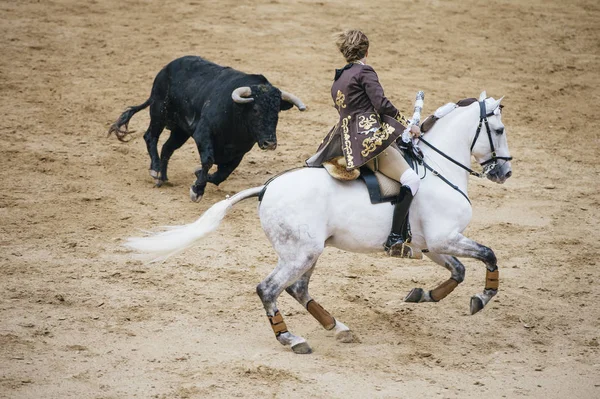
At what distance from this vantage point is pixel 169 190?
11031mm

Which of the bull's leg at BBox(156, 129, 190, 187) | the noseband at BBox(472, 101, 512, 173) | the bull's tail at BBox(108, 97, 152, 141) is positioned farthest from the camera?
the bull's tail at BBox(108, 97, 152, 141)

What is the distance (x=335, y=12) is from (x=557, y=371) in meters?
11.9

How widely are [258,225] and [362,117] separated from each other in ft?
10.8

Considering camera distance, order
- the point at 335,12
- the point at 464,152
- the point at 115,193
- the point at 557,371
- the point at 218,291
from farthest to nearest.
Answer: the point at 335,12 < the point at 115,193 < the point at 218,291 < the point at 464,152 < the point at 557,371

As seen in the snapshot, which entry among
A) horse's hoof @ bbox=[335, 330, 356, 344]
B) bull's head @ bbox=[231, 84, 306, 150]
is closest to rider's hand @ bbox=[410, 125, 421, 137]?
horse's hoof @ bbox=[335, 330, 356, 344]

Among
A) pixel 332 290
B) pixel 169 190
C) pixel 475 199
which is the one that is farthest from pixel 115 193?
pixel 475 199

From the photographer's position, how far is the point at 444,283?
297 inches

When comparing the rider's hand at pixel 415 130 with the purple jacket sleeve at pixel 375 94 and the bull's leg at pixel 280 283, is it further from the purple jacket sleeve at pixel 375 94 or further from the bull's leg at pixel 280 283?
the bull's leg at pixel 280 283

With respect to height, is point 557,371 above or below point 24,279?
above

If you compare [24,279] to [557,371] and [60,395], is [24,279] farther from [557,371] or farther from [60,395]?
[557,371]

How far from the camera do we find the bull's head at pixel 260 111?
10359 mm

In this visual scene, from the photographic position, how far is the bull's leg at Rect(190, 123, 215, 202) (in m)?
10.5

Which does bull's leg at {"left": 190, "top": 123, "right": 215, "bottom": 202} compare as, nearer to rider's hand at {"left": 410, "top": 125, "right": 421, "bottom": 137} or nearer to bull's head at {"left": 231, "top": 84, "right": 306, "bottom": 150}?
bull's head at {"left": 231, "top": 84, "right": 306, "bottom": 150}

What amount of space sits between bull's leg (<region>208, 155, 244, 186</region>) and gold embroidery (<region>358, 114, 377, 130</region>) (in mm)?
4066
